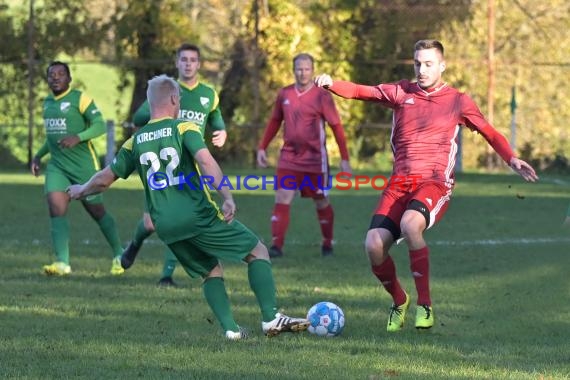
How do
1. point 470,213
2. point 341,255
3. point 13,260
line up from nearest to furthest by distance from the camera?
point 13,260 → point 341,255 → point 470,213

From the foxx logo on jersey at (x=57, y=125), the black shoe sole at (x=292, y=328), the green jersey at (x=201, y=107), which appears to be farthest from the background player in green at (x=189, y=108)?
the black shoe sole at (x=292, y=328)

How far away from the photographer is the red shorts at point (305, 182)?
41.3ft

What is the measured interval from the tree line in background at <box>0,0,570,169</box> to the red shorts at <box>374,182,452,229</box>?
17429 millimetres

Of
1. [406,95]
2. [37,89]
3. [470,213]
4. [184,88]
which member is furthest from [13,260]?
[37,89]

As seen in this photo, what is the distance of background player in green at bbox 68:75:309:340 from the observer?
701cm

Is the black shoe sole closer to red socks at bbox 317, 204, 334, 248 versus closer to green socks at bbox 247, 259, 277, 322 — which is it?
green socks at bbox 247, 259, 277, 322

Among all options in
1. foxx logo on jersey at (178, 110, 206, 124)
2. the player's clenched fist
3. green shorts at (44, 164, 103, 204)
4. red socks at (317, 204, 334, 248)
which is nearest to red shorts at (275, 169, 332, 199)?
red socks at (317, 204, 334, 248)

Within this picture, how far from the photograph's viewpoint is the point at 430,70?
308 inches

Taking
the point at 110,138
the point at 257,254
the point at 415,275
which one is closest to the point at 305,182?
the point at 415,275

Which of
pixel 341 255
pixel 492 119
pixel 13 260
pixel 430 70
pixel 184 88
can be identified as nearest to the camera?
pixel 430 70

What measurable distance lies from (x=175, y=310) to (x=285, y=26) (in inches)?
688

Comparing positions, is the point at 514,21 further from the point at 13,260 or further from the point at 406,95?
the point at 406,95

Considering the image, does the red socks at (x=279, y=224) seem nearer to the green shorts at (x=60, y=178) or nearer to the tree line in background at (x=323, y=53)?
the green shorts at (x=60, y=178)

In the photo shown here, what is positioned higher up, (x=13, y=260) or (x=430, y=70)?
(x=430, y=70)
